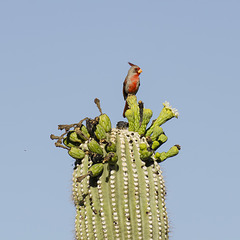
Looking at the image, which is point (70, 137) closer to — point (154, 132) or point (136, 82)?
point (154, 132)

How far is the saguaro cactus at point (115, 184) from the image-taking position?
902cm

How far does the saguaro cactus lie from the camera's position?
355 inches

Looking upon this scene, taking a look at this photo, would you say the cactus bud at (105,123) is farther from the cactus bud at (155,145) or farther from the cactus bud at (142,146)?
the cactus bud at (155,145)

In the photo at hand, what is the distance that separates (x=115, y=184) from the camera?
9.06 m

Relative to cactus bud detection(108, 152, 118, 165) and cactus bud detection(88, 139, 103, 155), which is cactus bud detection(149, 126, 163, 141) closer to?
cactus bud detection(108, 152, 118, 165)

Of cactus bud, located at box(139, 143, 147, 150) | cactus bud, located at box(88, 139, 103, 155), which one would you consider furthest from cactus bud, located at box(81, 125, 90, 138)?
cactus bud, located at box(139, 143, 147, 150)

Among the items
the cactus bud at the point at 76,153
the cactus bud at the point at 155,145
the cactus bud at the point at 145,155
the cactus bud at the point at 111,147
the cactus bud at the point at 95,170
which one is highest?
the cactus bud at the point at 155,145

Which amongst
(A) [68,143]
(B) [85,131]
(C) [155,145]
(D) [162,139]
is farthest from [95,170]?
(D) [162,139]

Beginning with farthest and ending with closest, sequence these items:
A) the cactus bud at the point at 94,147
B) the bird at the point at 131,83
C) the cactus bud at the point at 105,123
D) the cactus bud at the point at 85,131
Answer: the bird at the point at 131,83, the cactus bud at the point at 85,131, the cactus bud at the point at 105,123, the cactus bud at the point at 94,147

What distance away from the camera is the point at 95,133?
948 cm

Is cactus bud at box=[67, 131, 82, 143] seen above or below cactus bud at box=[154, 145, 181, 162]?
above

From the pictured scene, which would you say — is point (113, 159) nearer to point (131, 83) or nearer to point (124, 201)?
point (124, 201)

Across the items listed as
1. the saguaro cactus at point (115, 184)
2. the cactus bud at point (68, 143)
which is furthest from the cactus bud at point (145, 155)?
the cactus bud at point (68, 143)

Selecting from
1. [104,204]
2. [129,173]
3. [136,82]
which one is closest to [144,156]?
[129,173]
